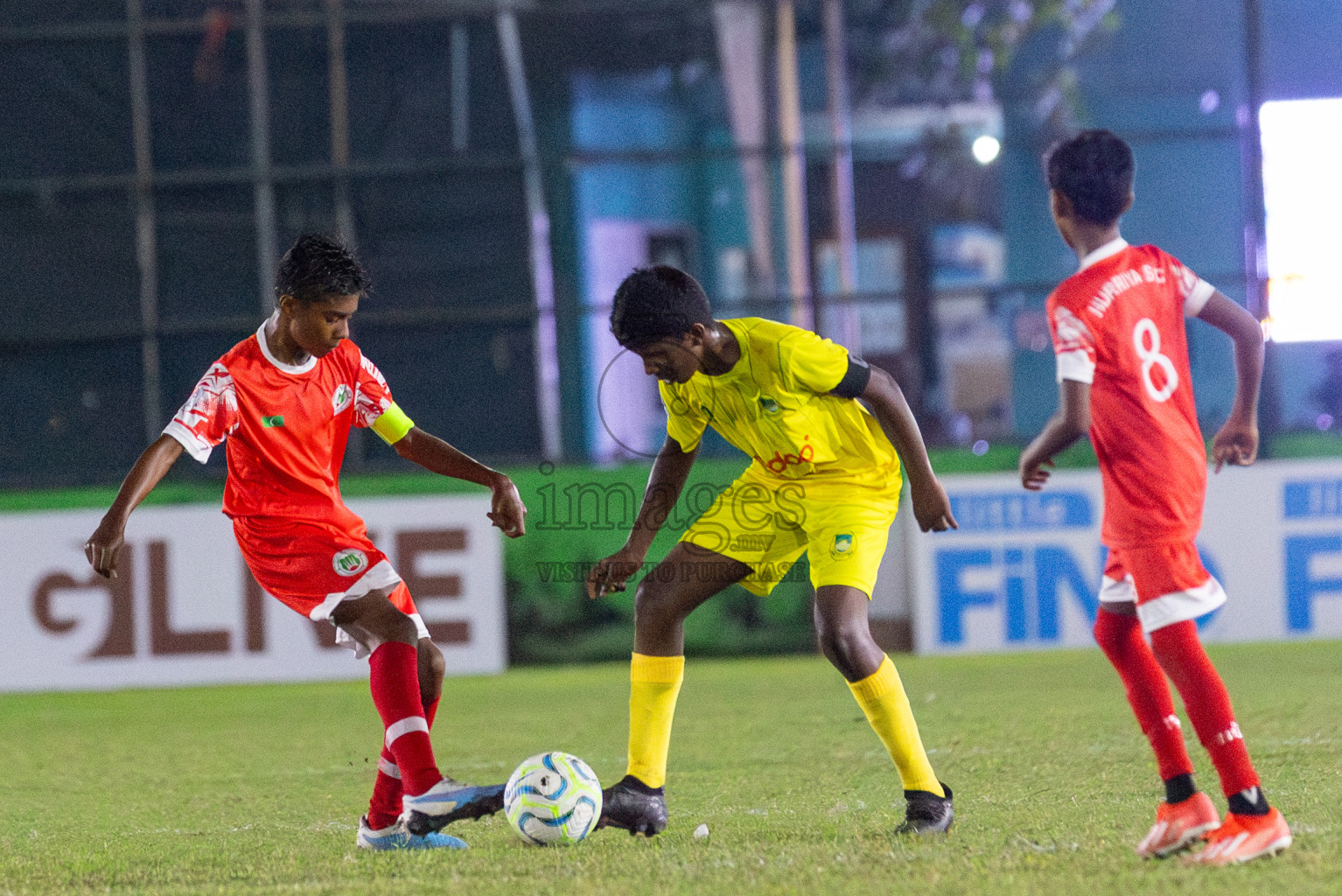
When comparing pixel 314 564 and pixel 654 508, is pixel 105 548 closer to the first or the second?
pixel 314 564

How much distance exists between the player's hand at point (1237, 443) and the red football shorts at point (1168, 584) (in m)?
0.43

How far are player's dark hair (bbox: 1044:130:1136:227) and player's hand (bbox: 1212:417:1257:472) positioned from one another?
61cm

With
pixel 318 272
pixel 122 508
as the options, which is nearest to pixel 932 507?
pixel 318 272

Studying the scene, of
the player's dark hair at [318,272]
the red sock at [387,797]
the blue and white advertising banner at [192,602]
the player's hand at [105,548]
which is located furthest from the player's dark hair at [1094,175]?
the blue and white advertising banner at [192,602]

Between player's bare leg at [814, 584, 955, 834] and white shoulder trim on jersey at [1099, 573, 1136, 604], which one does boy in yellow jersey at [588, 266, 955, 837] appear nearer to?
player's bare leg at [814, 584, 955, 834]

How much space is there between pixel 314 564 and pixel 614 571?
0.76m

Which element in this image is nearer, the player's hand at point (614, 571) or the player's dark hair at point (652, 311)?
the player's dark hair at point (652, 311)

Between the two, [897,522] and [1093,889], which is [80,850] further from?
[897,522]

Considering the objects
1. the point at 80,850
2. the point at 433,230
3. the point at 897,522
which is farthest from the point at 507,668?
the point at 80,850

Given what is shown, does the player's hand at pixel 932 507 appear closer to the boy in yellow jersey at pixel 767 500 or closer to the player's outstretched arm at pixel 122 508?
the boy in yellow jersey at pixel 767 500

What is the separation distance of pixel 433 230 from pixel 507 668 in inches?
142

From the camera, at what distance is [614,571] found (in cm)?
360

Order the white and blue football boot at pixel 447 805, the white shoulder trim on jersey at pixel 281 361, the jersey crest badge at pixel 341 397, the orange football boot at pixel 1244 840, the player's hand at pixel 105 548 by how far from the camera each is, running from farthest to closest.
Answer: the jersey crest badge at pixel 341 397
the white shoulder trim on jersey at pixel 281 361
the white and blue football boot at pixel 447 805
the player's hand at pixel 105 548
the orange football boot at pixel 1244 840

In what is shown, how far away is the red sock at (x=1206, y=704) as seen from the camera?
3.07 m
